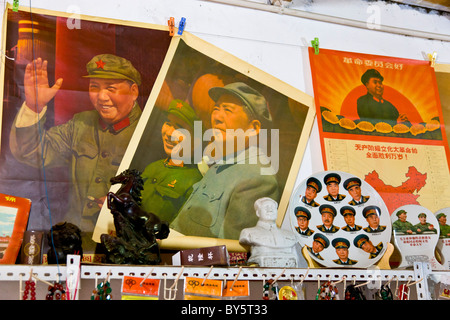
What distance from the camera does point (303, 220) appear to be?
198 centimetres

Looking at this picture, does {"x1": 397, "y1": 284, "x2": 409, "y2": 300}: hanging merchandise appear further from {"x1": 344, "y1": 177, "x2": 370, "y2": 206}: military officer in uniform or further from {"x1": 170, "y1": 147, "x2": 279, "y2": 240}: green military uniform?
{"x1": 170, "y1": 147, "x2": 279, "y2": 240}: green military uniform

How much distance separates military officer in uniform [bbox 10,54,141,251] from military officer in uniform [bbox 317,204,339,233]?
0.83 metres

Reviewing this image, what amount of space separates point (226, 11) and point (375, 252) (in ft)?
4.29

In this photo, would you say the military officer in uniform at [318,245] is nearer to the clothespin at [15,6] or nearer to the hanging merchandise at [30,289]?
the hanging merchandise at [30,289]

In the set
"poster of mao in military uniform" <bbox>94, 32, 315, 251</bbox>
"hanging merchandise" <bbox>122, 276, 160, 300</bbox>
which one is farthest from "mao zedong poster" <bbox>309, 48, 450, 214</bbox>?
"hanging merchandise" <bbox>122, 276, 160, 300</bbox>

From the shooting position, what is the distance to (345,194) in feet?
6.73

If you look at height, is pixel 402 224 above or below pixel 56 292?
above

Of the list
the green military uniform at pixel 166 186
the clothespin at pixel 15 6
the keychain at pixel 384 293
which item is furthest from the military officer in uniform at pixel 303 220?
the clothespin at pixel 15 6

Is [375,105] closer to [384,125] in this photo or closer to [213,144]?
[384,125]

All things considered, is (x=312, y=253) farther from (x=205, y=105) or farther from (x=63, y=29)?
(x=63, y=29)

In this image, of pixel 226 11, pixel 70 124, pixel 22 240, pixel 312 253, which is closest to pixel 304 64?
pixel 226 11

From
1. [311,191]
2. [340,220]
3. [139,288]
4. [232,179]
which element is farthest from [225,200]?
[139,288]

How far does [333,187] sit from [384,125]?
0.62 meters

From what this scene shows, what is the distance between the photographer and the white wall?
2.29 metres
